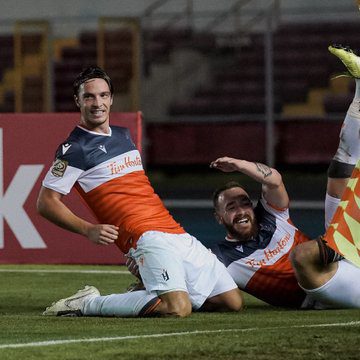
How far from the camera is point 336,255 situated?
7695mm

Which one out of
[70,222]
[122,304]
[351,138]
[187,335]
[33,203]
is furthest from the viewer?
[33,203]

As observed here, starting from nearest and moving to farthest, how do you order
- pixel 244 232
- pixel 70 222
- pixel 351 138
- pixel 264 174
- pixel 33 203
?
1. pixel 70 222
2. pixel 264 174
3. pixel 244 232
4. pixel 351 138
5. pixel 33 203

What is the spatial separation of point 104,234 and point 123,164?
704mm


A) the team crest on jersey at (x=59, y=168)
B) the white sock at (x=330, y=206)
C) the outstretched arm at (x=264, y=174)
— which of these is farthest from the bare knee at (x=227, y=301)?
the team crest on jersey at (x=59, y=168)

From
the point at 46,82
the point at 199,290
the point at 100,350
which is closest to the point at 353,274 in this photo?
the point at 199,290

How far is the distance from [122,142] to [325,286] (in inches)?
57.7

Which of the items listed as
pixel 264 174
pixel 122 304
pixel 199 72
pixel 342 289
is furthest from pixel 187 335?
pixel 199 72

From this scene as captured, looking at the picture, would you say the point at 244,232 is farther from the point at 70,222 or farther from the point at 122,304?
the point at 70,222

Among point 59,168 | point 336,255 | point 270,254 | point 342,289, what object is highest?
point 59,168

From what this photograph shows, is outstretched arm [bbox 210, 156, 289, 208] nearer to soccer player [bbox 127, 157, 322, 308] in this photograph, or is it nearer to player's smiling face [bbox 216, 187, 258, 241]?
soccer player [bbox 127, 157, 322, 308]

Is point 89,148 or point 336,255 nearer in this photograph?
point 336,255

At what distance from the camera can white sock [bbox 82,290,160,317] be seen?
25.2 feet

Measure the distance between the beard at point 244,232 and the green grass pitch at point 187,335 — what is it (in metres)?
0.44

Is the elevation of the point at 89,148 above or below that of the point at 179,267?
above
